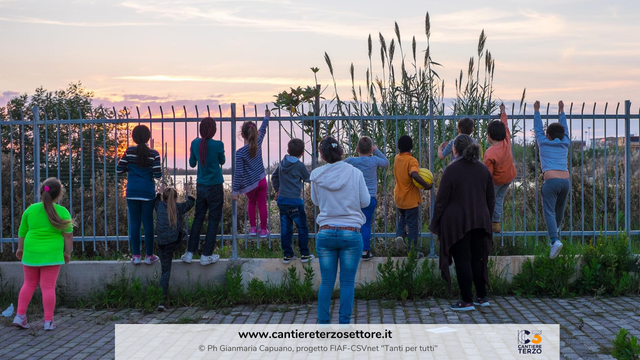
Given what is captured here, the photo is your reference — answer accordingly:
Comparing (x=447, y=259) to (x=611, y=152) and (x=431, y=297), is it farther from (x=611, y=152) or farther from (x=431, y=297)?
(x=611, y=152)

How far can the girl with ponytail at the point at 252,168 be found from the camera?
8.30 m

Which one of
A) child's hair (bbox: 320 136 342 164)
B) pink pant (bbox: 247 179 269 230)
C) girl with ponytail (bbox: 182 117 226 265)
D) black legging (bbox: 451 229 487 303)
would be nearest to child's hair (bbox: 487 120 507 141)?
black legging (bbox: 451 229 487 303)

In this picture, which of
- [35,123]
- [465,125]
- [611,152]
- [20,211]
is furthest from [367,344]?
[611,152]

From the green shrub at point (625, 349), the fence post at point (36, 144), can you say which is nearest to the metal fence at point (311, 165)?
the fence post at point (36, 144)

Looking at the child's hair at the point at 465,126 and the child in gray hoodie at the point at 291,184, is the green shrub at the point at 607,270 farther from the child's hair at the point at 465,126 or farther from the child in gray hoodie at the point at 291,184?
the child in gray hoodie at the point at 291,184

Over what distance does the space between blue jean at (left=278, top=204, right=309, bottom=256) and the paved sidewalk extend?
77 centimetres

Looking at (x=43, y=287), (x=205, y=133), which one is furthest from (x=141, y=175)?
(x=43, y=287)

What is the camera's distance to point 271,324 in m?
7.02

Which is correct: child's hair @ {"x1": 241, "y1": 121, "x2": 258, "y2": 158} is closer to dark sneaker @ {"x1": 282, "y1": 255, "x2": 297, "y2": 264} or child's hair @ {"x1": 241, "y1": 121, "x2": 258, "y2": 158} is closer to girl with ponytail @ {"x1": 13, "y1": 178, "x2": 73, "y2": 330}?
dark sneaker @ {"x1": 282, "y1": 255, "x2": 297, "y2": 264}

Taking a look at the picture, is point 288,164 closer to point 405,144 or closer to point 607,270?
point 405,144

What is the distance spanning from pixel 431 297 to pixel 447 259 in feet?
2.89

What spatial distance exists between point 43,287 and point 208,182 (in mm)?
2206

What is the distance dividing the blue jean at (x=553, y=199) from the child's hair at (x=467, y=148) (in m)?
1.62

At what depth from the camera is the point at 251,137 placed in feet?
27.1
